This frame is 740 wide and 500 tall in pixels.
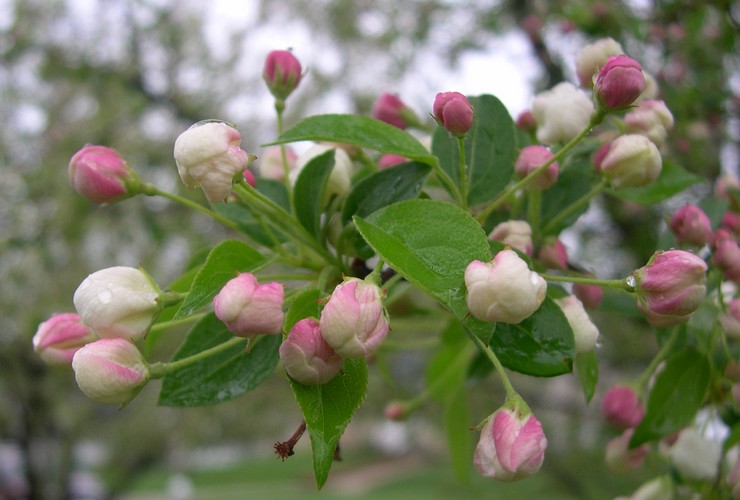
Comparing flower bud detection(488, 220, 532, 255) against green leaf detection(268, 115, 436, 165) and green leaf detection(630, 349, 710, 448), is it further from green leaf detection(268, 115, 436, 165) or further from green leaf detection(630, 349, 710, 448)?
green leaf detection(630, 349, 710, 448)

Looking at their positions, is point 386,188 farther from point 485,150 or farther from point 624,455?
point 624,455

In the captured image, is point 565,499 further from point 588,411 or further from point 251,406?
point 251,406

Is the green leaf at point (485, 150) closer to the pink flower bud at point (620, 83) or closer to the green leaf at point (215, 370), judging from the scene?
the pink flower bud at point (620, 83)

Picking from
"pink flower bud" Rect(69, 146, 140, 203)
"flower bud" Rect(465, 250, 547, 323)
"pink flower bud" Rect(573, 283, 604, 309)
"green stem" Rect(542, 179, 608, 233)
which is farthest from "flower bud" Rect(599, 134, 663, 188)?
"pink flower bud" Rect(69, 146, 140, 203)

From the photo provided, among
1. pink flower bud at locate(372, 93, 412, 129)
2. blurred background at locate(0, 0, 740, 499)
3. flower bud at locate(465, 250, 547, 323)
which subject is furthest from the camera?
blurred background at locate(0, 0, 740, 499)

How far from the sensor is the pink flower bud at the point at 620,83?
23.6 inches

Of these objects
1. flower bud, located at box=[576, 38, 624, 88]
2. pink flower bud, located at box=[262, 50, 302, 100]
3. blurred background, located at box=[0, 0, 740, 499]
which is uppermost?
pink flower bud, located at box=[262, 50, 302, 100]

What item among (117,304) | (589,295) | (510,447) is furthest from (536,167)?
(117,304)

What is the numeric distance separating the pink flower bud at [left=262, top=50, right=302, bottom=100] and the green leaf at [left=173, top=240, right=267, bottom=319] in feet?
0.87

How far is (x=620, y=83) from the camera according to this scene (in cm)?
60

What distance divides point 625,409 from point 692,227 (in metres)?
0.22

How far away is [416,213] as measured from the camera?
53 cm

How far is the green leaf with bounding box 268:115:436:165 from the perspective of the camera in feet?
1.90

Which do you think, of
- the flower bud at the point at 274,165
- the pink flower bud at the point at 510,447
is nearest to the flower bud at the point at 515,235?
→ the pink flower bud at the point at 510,447
